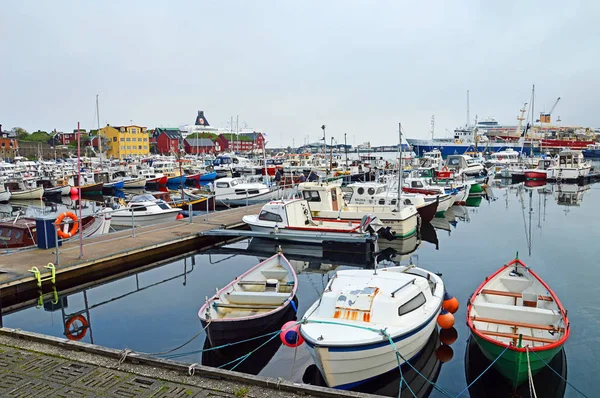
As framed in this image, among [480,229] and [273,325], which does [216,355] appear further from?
[480,229]

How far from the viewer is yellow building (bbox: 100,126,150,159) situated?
10225 cm

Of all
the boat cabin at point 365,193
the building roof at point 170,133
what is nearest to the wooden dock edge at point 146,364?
the boat cabin at point 365,193

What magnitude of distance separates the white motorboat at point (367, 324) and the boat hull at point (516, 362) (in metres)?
1.50

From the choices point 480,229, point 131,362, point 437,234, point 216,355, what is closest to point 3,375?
point 131,362

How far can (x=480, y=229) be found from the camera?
2834 cm

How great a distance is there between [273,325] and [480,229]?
20.7 m

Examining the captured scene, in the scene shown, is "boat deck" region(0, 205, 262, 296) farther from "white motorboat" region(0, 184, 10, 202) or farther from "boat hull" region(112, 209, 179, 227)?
"white motorboat" region(0, 184, 10, 202)

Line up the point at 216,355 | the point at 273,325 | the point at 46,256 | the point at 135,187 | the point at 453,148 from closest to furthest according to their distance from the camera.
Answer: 1. the point at 216,355
2. the point at 273,325
3. the point at 46,256
4. the point at 135,187
5. the point at 453,148

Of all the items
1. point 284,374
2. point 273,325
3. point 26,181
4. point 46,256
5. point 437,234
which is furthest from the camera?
point 26,181

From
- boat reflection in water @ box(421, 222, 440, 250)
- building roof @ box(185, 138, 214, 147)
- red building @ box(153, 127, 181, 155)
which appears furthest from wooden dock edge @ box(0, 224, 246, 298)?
building roof @ box(185, 138, 214, 147)

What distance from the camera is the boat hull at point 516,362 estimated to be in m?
8.48

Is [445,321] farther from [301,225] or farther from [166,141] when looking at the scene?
[166,141]

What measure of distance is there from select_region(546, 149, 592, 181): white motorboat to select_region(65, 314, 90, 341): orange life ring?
59.9 metres

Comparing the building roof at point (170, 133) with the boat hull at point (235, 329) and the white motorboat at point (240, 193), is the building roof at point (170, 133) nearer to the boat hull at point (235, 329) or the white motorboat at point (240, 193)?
the white motorboat at point (240, 193)
